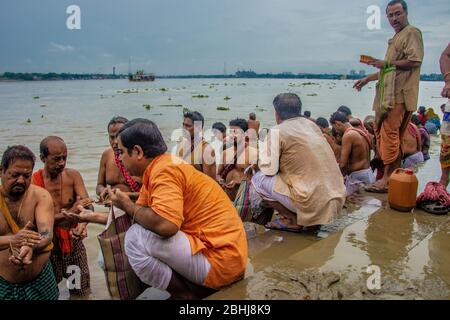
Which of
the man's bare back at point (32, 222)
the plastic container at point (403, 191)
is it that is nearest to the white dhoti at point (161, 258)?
the man's bare back at point (32, 222)

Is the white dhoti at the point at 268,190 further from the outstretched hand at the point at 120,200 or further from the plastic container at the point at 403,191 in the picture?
the outstretched hand at the point at 120,200

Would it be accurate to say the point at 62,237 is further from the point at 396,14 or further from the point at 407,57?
the point at 396,14

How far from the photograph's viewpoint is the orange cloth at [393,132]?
17.0 feet

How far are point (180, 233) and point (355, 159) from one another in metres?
3.70

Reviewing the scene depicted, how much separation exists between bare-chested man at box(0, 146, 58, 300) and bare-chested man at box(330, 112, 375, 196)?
3886mm

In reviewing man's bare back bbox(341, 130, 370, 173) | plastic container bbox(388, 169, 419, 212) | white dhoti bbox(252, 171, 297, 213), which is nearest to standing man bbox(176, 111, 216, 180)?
white dhoti bbox(252, 171, 297, 213)

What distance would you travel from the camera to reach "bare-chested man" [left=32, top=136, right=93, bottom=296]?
11.7ft

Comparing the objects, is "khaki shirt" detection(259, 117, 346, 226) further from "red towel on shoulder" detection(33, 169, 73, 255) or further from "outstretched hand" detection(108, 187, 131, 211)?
"red towel on shoulder" detection(33, 169, 73, 255)

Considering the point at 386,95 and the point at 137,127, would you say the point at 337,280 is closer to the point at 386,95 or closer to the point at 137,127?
the point at 137,127

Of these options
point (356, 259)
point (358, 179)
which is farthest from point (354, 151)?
point (356, 259)

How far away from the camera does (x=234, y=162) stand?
5375 millimetres

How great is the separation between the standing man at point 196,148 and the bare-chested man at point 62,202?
1.60 m
